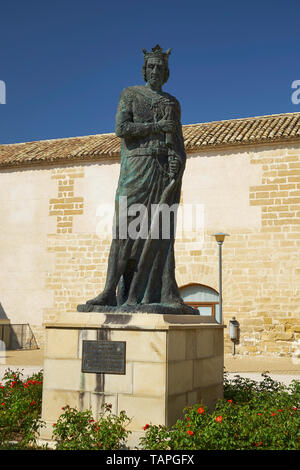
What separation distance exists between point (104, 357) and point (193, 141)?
12011 mm

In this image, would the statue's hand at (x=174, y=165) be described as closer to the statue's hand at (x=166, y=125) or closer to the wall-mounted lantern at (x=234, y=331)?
the statue's hand at (x=166, y=125)

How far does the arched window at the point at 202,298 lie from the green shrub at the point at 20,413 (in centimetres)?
1003

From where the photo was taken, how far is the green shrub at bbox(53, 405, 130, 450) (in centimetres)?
377

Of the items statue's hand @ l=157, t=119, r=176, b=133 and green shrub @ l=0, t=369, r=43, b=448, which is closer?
green shrub @ l=0, t=369, r=43, b=448

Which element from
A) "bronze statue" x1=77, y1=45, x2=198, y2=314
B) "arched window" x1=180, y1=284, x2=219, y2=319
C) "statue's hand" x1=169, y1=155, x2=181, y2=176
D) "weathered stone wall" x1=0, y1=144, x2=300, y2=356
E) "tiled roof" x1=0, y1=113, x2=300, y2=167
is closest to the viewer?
"bronze statue" x1=77, y1=45, x2=198, y2=314

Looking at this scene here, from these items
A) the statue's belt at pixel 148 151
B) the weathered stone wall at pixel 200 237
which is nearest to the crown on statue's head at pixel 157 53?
the statue's belt at pixel 148 151

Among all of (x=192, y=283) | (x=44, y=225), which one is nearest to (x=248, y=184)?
(x=192, y=283)

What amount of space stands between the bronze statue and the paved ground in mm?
5169

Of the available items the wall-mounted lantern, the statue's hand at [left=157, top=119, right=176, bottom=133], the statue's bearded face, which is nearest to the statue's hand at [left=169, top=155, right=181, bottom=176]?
the statue's hand at [left=157, top=119, right=176, bottom=133]

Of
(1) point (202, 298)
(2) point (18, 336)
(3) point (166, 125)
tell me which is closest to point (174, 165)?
(3) point (166, 125)

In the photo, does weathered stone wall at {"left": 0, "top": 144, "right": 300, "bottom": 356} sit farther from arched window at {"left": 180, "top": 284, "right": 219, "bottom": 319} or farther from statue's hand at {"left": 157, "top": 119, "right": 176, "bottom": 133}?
statue's hand at {"left": 157, "top": 119, "right": 176, "bottom": 133}

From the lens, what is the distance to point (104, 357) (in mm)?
4445
